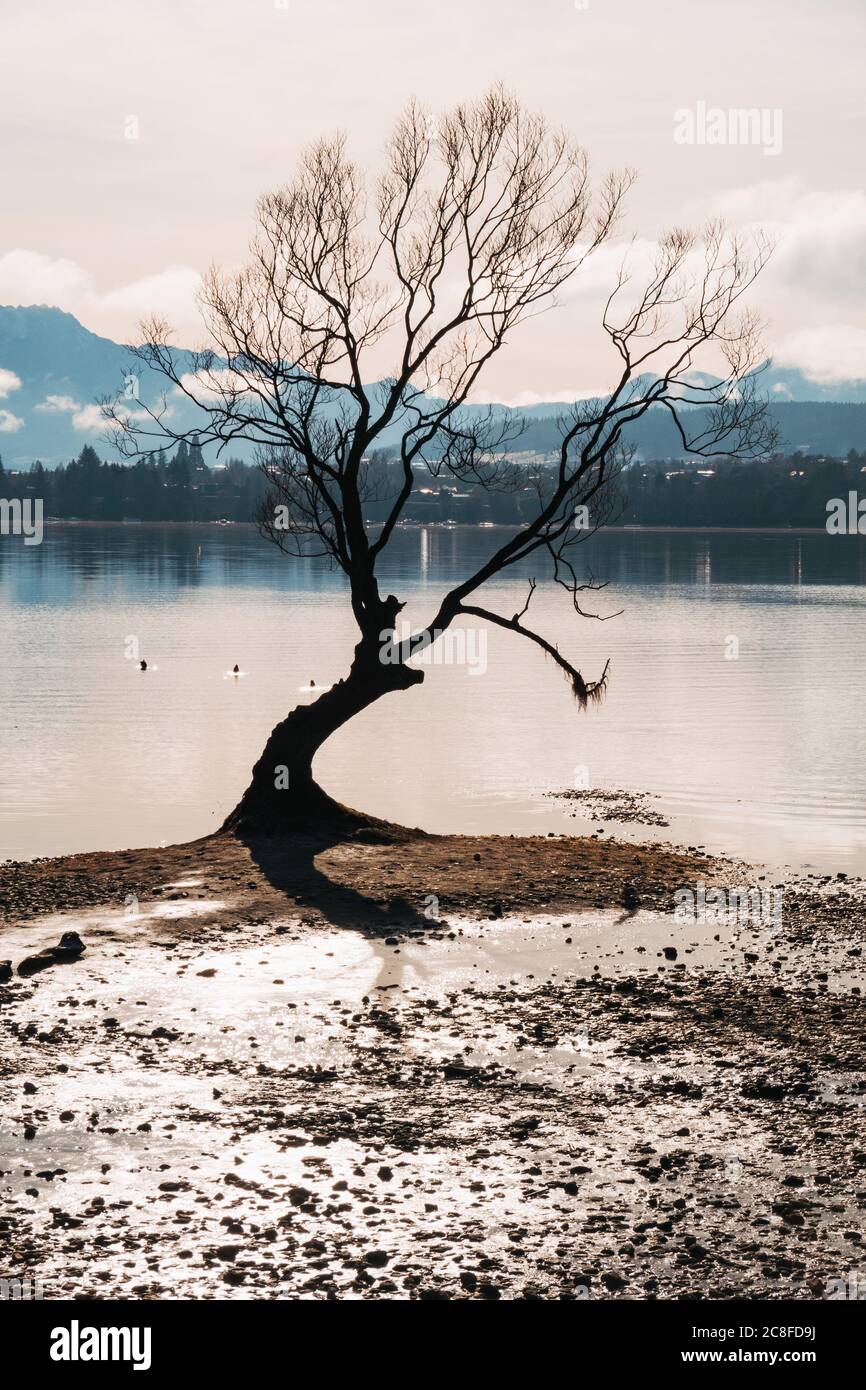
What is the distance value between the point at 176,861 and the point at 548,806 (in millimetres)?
13056

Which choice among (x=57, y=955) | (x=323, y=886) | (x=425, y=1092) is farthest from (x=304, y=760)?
(x=425, y=1092)

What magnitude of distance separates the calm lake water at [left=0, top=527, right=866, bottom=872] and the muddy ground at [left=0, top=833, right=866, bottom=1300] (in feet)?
28.9

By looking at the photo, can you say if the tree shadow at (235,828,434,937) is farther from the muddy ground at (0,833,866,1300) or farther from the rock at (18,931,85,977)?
the rock at (18,931,85,977)

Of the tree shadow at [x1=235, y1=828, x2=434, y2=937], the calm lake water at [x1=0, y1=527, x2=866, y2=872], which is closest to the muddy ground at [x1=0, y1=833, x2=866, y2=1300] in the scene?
the tree shadow at [x1=235, y1=828, x2=434, y2=937]

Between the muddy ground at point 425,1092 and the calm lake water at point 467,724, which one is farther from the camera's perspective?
the calm lake water at point 467,724

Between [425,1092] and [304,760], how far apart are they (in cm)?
1432

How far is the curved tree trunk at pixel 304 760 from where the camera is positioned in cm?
2784

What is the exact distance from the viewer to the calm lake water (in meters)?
34.6

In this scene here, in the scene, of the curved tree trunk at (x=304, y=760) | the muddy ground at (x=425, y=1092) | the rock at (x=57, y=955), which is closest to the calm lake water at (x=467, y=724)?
the curved tree trunk at (x=304, y=760)

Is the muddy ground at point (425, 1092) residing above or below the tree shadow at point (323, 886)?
below

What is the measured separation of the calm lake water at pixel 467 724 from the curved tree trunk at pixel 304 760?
200 inches

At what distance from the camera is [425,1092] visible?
567 inches

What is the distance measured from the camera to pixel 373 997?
17703 millimetres

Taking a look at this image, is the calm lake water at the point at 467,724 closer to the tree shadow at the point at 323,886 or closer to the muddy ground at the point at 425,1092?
the tree shadow at the point at 323,886
